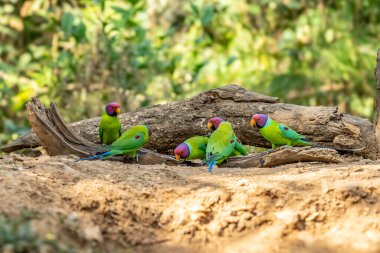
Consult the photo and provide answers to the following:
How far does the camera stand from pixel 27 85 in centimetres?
969

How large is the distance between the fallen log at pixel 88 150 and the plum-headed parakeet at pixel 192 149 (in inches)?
2.7

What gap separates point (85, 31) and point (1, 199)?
220 inches

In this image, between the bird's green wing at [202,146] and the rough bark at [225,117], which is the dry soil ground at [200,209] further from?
the rough bark at [225,117]

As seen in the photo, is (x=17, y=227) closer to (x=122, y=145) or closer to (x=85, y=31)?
(x=122, y=145)

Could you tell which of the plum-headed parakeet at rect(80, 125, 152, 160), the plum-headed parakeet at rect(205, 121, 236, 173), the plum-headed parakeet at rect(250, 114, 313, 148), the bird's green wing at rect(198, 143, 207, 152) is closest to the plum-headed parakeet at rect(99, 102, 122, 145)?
the plum-headed parakeet at rect(80, 125, 152, 160)

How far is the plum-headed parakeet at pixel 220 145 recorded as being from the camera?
5.07m

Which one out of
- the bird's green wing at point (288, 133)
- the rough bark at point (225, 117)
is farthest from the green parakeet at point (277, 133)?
the rough bark at point (225, 117)

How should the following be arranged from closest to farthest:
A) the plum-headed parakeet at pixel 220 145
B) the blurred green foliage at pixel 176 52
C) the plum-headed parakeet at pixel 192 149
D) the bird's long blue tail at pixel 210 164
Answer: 1. the bird's long blue tail at pixel 210 164
2. the plum-headed parakeet at pixel 220 145
3. the plum-headed parakeet at pixel 192 149
4. the blurred green foliage at pixel 176 52

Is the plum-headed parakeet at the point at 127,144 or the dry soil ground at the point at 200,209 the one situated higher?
the plum-headed parakeet at the point at 127,144

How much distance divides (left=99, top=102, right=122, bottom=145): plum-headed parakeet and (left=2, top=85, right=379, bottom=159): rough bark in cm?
25

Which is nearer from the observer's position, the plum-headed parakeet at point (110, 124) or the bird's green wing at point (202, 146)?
the bird's green wing at point (202, 146)

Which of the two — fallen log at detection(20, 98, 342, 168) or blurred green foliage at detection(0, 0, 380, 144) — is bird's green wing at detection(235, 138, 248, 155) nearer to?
fallen log at detection(20, 98, 342, 168)

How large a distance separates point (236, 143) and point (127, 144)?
2.83 feet

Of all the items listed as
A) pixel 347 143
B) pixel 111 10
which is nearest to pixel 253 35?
pixel 111 10
